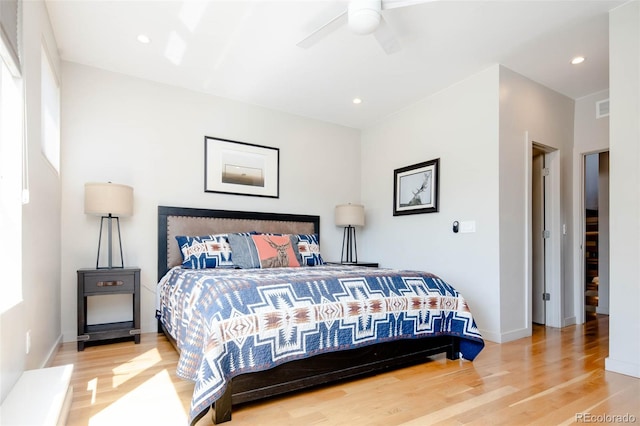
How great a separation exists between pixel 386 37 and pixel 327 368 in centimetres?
232

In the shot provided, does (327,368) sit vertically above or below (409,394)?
above

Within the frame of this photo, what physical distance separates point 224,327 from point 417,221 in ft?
9.83

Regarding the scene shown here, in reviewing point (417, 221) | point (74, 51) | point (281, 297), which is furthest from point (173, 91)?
point (417, 221)

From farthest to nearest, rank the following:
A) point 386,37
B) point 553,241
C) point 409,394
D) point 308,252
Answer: point 553,241
point 308,252
point 386,37
point 409,394

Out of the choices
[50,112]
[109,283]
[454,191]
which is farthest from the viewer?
[454,191]

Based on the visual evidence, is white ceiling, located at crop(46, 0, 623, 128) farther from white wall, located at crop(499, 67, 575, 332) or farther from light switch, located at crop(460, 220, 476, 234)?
light switch, located at crop(460, 220, 476, 234)

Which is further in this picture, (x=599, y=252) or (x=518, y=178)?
(x=599, y=252)

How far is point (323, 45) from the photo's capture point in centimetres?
303

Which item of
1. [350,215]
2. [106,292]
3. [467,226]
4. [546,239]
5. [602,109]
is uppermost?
[602,109]

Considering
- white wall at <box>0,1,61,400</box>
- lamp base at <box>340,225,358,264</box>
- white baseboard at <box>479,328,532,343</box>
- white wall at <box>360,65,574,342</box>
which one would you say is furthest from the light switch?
white wall at <box>0,1,61,400</box>

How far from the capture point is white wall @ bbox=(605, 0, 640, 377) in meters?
2.49

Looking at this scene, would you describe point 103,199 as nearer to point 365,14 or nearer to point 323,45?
point 323,45

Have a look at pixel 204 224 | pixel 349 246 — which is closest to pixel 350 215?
pixel 349 246

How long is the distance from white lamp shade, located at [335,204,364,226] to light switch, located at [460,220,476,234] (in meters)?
1.38
